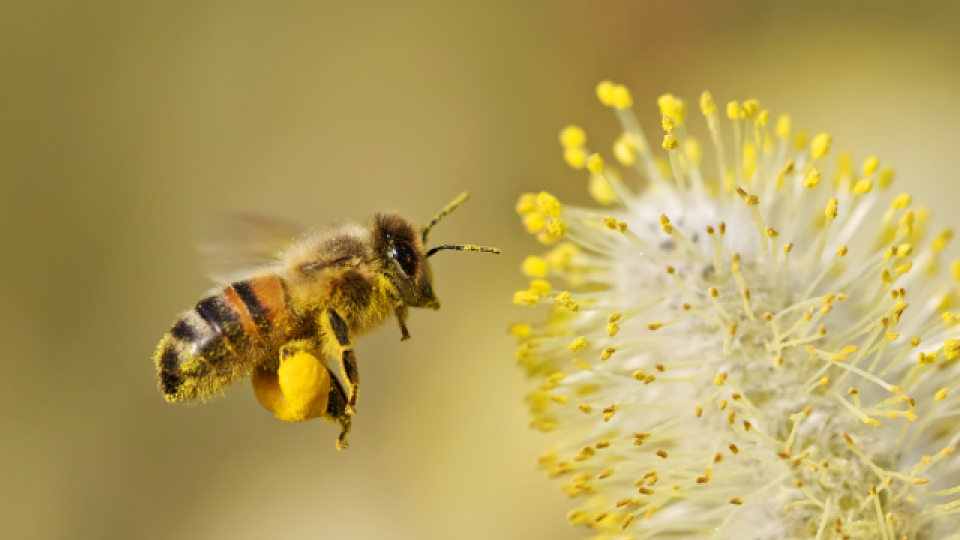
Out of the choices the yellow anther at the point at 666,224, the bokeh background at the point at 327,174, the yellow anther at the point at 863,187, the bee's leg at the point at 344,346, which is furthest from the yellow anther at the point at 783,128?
the bokeh background at the point at 327,174

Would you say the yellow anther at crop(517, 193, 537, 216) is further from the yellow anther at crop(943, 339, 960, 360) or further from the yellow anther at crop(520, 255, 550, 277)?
the yellow anther at crop(943, 339, 960, 360)

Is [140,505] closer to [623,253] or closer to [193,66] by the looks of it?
[193,66]

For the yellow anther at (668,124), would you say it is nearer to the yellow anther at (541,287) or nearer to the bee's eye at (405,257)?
the yellow anther at (541,287)

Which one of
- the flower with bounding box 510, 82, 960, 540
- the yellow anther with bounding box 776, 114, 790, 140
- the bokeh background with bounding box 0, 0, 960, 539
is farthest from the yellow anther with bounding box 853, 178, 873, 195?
the bokeh background with bounding box 0, 0, 960, 539

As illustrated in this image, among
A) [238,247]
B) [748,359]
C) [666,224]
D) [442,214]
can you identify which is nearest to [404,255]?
[442,214]

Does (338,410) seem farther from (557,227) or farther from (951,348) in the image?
(951,348)

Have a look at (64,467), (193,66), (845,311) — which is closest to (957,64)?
(845,311)

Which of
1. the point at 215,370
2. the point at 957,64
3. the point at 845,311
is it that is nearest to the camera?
the point at 215,370
